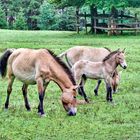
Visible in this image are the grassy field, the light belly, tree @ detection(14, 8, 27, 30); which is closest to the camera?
the grassy field

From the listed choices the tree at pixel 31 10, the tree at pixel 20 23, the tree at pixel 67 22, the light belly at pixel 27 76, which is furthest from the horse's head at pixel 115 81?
the tree at pixel 31 10

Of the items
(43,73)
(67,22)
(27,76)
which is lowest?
(67,22)

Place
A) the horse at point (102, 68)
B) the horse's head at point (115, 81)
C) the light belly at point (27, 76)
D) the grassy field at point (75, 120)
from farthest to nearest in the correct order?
the horse's head at point (115, 81)
the horse at point (102, 68)
the light belly at point (27, 76)
the grassy field at point (75, 120)

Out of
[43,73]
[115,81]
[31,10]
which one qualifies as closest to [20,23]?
[31,10]

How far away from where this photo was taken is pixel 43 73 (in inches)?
436

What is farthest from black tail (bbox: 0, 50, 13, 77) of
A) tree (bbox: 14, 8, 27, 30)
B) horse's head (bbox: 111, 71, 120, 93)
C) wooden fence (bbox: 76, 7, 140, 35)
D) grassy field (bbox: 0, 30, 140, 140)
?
tree (bbox: 14, 8, 27, 30)

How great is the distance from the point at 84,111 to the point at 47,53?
4.79 ft

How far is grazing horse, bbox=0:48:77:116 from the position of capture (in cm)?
1094

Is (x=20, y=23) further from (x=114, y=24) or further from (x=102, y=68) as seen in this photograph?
(x=102, y=68)

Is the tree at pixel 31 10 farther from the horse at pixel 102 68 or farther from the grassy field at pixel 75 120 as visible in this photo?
the horse at pixel 102 68

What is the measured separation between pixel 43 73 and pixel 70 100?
0.77m

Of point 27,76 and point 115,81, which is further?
point 115,81

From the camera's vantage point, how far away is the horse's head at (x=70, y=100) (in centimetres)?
1088

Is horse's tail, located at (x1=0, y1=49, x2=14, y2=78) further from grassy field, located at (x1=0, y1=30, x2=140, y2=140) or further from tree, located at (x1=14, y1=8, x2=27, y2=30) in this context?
tree, located at (x1=14, y1=8, x2=27, y2=30)
